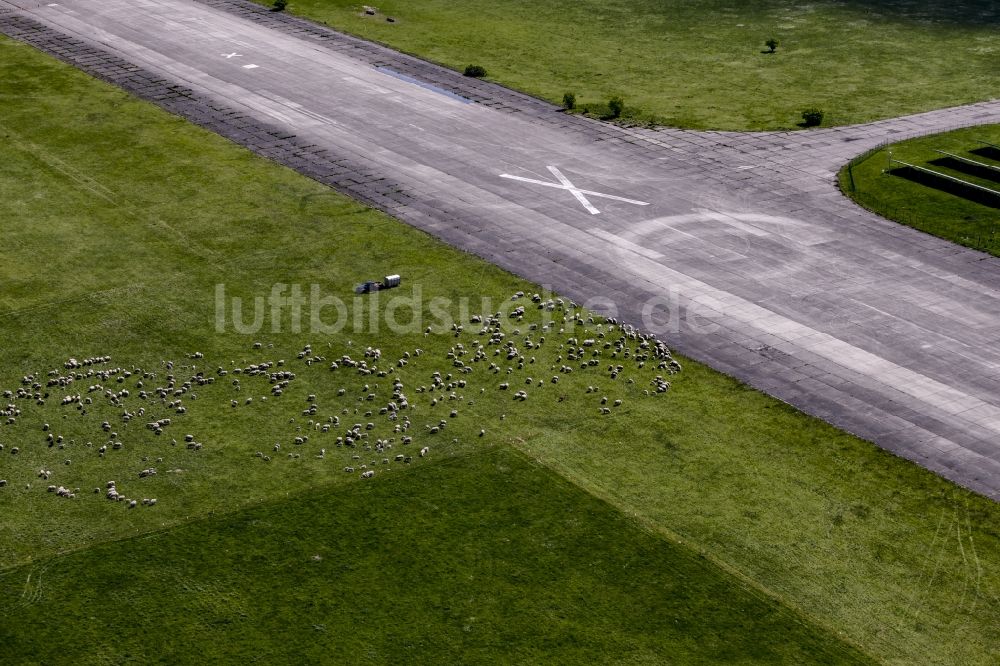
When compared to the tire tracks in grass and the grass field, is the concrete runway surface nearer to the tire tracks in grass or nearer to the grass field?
the grass field

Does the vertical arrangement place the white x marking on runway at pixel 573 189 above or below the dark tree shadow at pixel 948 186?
below

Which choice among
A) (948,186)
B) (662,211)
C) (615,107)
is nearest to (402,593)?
(662,211)

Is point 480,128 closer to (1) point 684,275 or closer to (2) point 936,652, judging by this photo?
(1) point 684,275

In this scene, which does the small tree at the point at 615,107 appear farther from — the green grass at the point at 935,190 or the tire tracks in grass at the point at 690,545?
the tire tracks in grass at the point at 690,545

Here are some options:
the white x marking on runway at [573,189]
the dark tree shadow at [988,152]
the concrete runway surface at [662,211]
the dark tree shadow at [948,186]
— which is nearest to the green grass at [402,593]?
the concrete runway surface at [662,211]

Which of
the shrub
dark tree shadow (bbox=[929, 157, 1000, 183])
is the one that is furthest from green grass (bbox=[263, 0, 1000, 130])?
dark tree shadow (bbox=[929, 157, 1000, 183])

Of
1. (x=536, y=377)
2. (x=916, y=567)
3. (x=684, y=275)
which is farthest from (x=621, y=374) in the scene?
(x=916, y=567)
